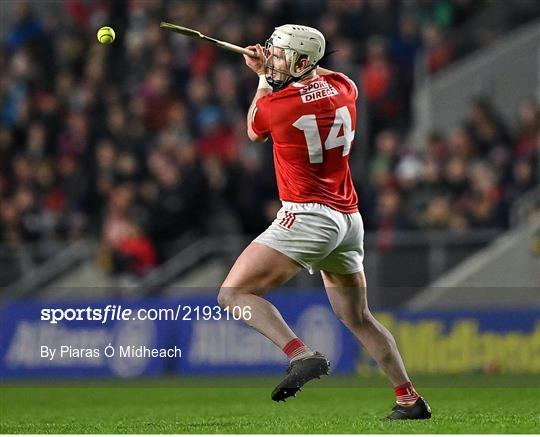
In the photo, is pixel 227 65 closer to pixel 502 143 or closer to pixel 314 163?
pixel 502 143

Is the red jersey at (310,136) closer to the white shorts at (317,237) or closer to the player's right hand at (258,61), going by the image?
the white shorts at (317,237)

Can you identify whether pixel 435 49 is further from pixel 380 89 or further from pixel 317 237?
pixel 317 237

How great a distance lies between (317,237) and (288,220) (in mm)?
220

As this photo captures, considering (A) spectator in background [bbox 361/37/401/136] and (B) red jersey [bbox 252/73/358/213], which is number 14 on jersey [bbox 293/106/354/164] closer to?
(B) red jersey [bbox 252/73/358/213]

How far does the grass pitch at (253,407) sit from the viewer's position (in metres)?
9.02

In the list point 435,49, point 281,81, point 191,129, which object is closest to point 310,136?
point 281,81

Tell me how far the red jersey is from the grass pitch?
1.51m

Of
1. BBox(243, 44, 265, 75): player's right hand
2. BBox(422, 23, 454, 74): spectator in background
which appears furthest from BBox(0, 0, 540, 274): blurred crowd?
BBox(243, 44, 265, 75): player's right hand

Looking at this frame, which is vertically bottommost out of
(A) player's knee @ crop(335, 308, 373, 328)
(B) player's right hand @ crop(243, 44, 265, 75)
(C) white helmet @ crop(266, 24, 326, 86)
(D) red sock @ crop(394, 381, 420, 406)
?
(D) red sock @ crop(394, 381, 420, 406)

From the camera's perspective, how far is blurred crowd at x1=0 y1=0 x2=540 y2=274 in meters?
17.4

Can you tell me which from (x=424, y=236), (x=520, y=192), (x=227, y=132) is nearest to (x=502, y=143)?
(x=520, y=192)

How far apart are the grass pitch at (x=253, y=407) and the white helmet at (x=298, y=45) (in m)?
2.32

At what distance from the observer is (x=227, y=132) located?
18.8 meters

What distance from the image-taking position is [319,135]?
350 inches
